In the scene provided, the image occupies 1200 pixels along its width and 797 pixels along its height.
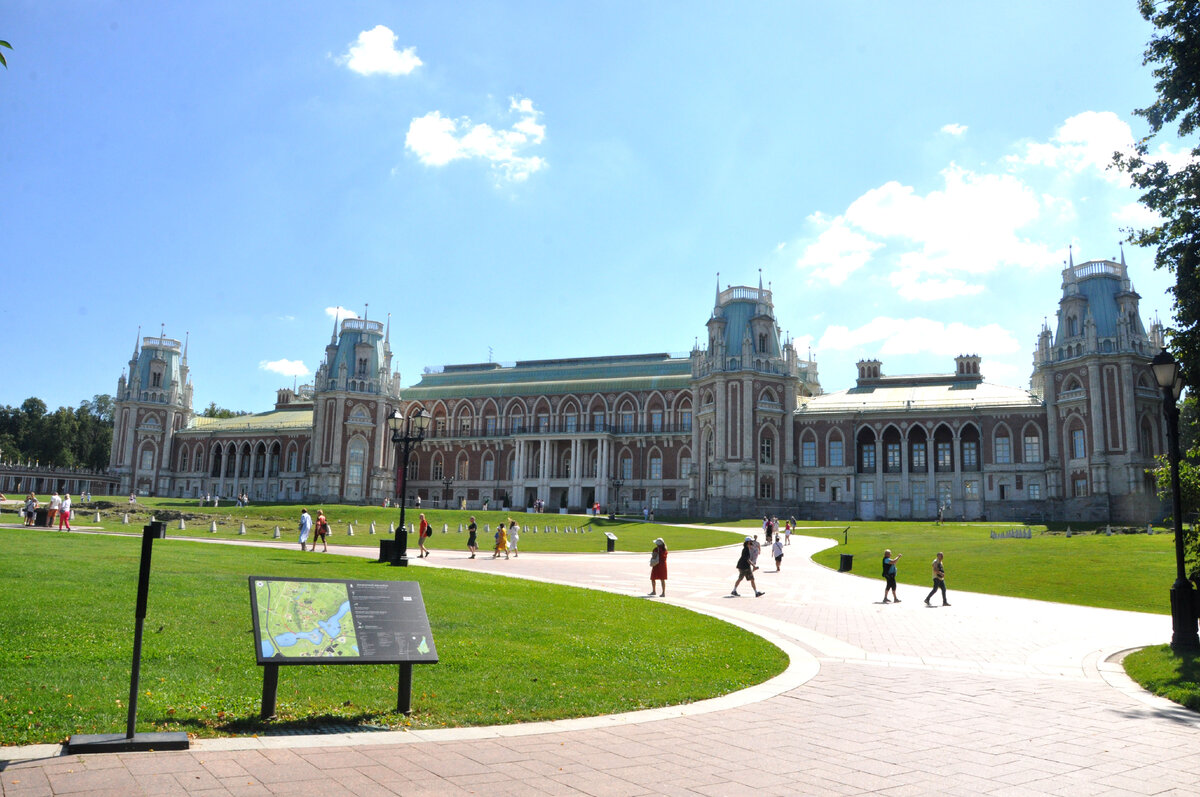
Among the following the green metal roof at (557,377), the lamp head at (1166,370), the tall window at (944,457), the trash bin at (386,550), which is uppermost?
the green metal roof at (557,377)

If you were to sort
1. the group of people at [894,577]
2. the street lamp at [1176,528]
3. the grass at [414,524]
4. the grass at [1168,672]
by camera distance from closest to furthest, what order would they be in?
the grass at [1168,672], the street lamp at [1176,528], the group of people at [894,577], the grass at [414,524]

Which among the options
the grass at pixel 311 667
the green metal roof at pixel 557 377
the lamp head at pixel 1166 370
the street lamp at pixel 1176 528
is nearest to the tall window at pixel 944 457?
the green metal roof at pixel 557 377

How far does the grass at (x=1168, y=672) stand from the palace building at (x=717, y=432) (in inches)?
1948

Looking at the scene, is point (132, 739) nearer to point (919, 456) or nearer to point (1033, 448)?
point (1033, 448)

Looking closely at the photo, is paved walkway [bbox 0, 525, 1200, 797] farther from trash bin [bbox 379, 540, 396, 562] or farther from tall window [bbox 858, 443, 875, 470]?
tall window [bbox 858, 443, 875, 470]

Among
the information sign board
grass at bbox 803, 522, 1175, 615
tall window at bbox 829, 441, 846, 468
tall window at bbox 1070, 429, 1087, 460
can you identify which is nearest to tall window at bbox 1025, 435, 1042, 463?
tall window at bbox 1070, 429, 1087, 460

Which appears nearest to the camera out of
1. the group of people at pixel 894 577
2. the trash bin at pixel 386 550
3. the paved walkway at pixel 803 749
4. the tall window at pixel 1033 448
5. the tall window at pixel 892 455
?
the paved walkway at pixel 803 749

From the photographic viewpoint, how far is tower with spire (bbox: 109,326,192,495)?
9188 cm

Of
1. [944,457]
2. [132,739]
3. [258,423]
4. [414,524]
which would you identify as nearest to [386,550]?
[132,739]

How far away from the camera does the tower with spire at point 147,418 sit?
3617 inches

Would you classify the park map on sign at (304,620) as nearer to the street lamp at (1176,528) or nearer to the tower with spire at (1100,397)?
the street lamp at (1176,528)

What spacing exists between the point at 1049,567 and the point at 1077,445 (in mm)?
39081

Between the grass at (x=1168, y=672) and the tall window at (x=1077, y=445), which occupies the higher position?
the tall window at (x=1077, y=445)

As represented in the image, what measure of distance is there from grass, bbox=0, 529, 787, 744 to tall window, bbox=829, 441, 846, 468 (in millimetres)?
56731
